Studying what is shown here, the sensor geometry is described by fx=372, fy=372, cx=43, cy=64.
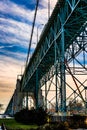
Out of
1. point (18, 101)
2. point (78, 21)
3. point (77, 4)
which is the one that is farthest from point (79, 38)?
point (18, 101)

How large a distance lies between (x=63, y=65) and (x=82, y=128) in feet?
25.8

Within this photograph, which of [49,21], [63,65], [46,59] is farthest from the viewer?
[46,59]

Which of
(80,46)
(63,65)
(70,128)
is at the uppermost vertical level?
(80,46)

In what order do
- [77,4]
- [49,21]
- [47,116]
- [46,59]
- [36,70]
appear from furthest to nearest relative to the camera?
[36,70] < [46,59] < [49,21] < [47,116] < [77,4]

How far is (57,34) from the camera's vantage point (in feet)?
148

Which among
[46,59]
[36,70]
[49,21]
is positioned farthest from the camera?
[36,70]

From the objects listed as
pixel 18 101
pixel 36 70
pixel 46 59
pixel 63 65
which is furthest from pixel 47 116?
pixel 18 101

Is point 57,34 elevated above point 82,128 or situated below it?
above

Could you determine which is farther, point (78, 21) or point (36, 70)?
point (36, 70)

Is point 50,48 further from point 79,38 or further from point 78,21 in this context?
point 78,21

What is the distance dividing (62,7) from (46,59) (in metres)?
21.9

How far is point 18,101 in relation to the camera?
113 meters

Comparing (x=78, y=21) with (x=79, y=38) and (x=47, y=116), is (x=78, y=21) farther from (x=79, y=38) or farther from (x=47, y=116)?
(x=47, y=116)

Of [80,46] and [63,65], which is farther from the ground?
[80,46]
